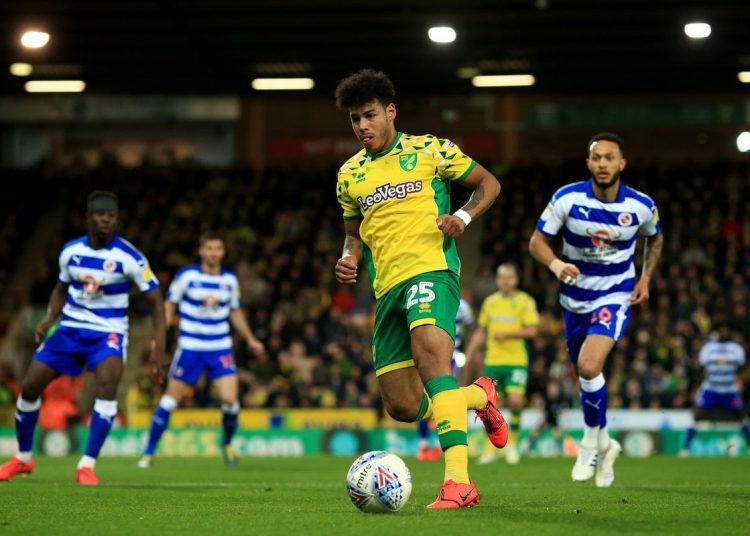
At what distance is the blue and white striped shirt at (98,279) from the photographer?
11.0m

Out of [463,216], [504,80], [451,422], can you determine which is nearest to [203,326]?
[463,216]

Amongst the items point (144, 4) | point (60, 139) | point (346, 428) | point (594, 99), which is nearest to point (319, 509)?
point (346, 428)

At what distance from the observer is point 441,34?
81.0ft

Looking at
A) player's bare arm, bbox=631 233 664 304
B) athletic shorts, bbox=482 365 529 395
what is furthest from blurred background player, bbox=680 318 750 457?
player's bare arm, bbox=631 233 664 304

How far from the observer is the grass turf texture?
6410mm

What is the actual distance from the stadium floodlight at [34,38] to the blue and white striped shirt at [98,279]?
591 inches

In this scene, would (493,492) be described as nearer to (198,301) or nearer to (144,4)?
(198,301)

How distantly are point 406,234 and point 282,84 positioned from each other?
22.4m

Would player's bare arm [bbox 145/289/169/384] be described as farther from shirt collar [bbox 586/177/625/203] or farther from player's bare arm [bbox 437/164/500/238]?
player's bare arm [bbox 437/164/500/238]

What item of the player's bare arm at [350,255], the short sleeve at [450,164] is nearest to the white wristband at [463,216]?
the short sleeve at [450,164]

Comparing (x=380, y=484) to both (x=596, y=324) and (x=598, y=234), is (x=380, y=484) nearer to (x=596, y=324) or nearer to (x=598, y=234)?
(x=596, y=324)

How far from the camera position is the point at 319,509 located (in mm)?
7652

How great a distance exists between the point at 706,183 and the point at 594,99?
21.2 feet

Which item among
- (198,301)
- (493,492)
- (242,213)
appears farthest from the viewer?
(242,213)
